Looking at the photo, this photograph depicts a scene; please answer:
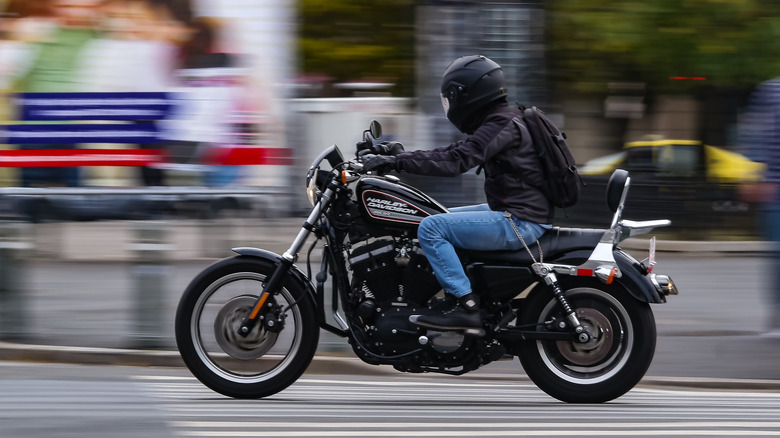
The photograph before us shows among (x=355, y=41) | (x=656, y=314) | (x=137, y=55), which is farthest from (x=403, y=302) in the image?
(x=355, y=41)

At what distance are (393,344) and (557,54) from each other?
42.2 feet

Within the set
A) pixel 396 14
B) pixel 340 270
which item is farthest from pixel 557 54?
pixel 340 270

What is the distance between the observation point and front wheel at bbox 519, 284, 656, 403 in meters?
6.19

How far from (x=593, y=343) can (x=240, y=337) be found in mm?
1776

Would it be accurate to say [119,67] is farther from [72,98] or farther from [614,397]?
[614,397]

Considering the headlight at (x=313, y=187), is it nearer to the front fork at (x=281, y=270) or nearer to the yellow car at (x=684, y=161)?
the front fork at (x=281, y=270)

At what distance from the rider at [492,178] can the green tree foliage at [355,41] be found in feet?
55.0

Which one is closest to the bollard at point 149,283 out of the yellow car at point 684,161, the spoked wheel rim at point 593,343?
the spoked wheel rim at point 593,343

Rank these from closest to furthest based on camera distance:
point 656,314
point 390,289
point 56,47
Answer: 1. point 390,289
2. point 656,314
3. point 56,47

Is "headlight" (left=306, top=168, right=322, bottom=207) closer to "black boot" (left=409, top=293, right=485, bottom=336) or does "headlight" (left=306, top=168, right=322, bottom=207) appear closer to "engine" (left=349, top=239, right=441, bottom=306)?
"engine" (left=349, top=239, right=441, bottom=306)

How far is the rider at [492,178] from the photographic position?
6.03 meters

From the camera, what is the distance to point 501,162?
20.1 ft

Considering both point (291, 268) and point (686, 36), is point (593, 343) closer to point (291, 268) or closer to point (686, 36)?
point (291, 268)

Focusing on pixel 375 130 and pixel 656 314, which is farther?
pixel 656 314
